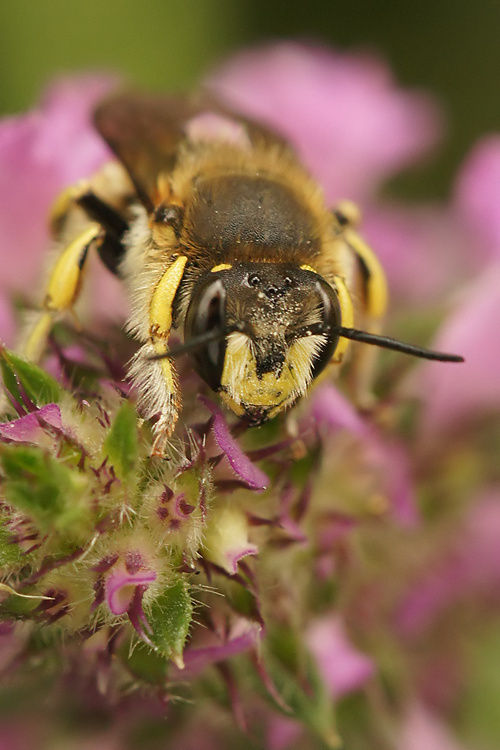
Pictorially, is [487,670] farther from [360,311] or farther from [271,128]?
[271,128]

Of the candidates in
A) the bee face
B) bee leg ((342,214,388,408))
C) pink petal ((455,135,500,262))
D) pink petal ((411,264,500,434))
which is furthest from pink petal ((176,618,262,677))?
pink petal ((455,135,500,262))

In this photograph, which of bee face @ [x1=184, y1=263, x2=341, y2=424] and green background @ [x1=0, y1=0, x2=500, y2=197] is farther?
green background @ [x1=0, y1=0, x2=500, y2=197]

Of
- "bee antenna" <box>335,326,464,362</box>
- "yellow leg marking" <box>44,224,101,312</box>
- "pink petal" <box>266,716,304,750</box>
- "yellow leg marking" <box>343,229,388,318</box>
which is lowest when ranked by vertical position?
"pink petal" <box>266,716,304,750</box>

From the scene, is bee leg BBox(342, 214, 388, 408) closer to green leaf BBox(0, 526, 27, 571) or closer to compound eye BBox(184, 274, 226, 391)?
compound eye BBox(184, 274, 226, 391)

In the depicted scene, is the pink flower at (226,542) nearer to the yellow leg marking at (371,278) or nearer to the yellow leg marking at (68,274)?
the yellow leg marking at (68,274)

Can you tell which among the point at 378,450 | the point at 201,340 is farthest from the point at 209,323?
the point at 378,450

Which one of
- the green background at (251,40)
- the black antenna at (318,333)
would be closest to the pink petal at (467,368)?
the black antenna at (318,333)

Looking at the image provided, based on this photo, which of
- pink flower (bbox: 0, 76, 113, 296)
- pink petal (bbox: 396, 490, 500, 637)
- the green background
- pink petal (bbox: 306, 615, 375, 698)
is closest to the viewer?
pink petal (bbox: 306, 615, 375, 698)

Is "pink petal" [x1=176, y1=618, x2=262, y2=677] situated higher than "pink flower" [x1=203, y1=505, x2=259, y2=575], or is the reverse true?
"pink flower" [x1=203, y1=505, x2=259, y2=575]
